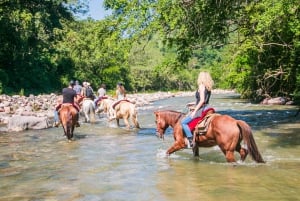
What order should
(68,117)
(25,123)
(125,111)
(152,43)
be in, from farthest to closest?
(152,43) → (25,123) → (125,111) → (68,117)

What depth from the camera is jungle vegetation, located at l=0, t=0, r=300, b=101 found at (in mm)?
17031

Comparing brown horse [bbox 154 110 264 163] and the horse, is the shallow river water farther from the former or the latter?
the horse

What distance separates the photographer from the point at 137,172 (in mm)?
9391

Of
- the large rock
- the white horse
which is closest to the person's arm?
the large rock

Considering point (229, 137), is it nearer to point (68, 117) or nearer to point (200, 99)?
point (200, 99)

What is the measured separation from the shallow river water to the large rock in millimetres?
3188

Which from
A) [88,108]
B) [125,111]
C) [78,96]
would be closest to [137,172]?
[125,111]

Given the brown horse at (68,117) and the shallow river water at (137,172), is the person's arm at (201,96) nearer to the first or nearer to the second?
the shallow river water at (137,172)

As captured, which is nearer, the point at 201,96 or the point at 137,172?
the point at 137,172

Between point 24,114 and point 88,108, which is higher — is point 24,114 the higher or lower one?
the lower one

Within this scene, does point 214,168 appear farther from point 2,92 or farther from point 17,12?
point 17,12

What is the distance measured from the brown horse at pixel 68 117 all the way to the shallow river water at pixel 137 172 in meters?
0.42

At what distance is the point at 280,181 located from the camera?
8133 mm

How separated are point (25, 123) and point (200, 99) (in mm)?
11051
